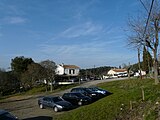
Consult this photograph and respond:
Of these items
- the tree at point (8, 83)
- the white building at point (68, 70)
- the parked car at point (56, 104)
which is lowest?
the parked car at point (56, 104)

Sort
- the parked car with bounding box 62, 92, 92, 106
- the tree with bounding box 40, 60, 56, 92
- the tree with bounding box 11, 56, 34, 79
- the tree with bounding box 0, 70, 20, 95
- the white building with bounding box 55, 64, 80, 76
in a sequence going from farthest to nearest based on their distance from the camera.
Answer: the white building with bounding box 55, 64, 80, 76 → the tree with bounding box 11, 56, 34, 79 → the tree with bounding box 0, 70, 20, 95 → the tree with bounding box 40, 60, 56, 92 → the parked car with bounding box 62, 92, 92, 106

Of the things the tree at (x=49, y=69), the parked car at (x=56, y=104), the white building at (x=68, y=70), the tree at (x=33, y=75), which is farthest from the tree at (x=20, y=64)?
the parked car at (x=56, y=104)

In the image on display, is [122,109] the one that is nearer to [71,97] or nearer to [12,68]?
[71,97]

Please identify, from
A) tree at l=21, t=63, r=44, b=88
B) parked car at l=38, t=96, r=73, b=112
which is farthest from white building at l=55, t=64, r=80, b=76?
parked car at l=38, t=96, r=73, b=112

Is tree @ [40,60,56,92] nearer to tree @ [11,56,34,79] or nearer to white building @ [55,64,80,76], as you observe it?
tree @ [11,56,34,79]

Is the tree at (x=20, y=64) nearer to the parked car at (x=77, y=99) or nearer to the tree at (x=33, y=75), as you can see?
the tree at (x=33, y=75)

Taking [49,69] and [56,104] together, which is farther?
[49,69]

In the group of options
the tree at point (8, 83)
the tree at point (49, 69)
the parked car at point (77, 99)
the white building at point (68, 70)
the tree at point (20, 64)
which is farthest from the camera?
the white building at point (68, 70)

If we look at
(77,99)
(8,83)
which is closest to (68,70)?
(8,83)

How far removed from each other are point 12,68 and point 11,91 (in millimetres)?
10975

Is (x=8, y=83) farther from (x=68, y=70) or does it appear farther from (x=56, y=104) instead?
(x=56, y=104)

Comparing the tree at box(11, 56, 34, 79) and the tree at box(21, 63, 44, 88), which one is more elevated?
the tree at box(11, 56, 34, 79)

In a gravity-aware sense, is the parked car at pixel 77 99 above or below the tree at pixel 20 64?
below

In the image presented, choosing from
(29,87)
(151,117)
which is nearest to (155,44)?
(151,117)
